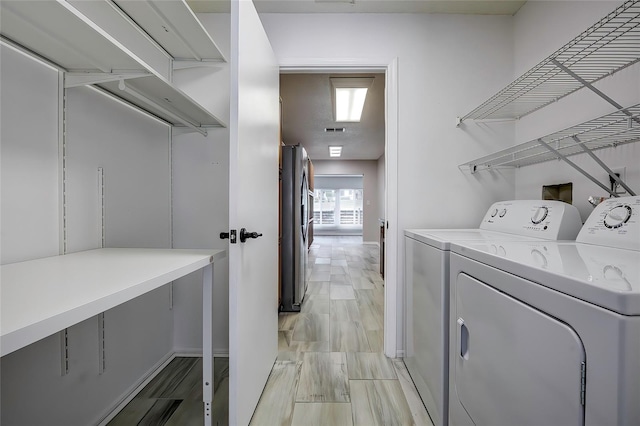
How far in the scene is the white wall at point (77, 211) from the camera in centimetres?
94

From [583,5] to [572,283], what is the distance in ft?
5.33

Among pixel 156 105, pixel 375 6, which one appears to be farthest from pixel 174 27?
pixel 375 6

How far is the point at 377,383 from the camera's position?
5.22 ft

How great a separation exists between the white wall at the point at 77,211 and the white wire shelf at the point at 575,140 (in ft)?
6.26

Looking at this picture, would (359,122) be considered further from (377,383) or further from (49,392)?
A: (49,392)

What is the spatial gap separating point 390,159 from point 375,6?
99 cm

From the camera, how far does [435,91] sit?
1898 mm

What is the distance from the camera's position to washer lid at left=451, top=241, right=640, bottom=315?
0.48m

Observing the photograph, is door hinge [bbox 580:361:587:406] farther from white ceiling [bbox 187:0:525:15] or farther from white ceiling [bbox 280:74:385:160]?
white ceiling [bbox 280:74:385:160]

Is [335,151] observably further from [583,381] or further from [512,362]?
[583,381]

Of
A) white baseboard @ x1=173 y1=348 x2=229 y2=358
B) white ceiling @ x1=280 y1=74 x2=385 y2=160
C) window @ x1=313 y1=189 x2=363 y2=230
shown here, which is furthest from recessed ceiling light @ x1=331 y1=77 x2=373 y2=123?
window @ x1=313 y1=189 x2=363 y2=230

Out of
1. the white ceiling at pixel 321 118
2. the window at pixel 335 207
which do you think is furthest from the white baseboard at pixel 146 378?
the window at pixel 335 207

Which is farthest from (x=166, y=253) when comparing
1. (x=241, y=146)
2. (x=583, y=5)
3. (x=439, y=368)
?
(x=583, y=5)

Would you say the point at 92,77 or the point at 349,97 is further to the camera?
the point at 349,97
